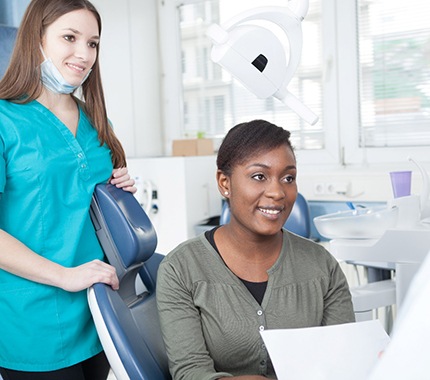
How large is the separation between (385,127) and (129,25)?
1.47 meters

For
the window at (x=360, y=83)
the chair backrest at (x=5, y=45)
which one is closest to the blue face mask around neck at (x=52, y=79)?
the chair backrest at (x=5, y=45)

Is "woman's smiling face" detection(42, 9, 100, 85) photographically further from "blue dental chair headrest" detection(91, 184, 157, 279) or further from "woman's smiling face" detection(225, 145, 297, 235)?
"woman's smiling face" detection(225, 145, 297, 235)

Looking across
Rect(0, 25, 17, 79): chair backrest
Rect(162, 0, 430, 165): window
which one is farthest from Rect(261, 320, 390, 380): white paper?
Rect(162, 0, 430, 165): window

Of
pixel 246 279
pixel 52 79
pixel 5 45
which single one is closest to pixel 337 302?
pixel 246 279

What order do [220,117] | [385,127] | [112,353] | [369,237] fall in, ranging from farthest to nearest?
[220,117]
[385,127]
[369,237]
[112,353]

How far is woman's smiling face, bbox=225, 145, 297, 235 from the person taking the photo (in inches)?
47.0

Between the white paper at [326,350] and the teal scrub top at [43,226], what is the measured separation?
548mm

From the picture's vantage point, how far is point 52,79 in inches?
50.5

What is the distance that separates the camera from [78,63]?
1280 millimetres

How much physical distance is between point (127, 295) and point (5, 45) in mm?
908

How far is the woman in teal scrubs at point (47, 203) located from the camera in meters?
1.20

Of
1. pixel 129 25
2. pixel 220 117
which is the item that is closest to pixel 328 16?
pixel 220 117

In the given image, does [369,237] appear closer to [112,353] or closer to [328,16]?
[112,353]

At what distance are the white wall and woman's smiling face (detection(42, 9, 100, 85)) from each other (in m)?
2.02
